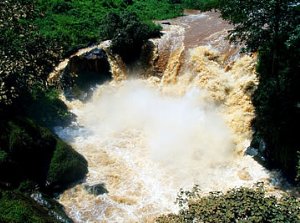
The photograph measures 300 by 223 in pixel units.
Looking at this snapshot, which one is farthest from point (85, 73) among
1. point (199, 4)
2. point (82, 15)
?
point (199, 4)

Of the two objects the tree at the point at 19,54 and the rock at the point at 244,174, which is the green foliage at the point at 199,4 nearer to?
the tree at the point at 19,54

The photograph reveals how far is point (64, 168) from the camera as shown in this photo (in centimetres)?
1844

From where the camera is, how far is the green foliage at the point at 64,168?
18234mm

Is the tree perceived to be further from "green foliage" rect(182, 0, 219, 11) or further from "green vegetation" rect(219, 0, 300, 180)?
"green foliage" rect(182, 0, 219, 11)

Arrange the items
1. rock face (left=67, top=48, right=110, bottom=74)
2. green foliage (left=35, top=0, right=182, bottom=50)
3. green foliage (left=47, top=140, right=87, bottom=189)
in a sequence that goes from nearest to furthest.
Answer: green foliage (left=47, top=140, right=87, bottom=189)
rock face (left=67, top=48, right=110, bottom=74)
green foliage (left=35, top=0, right=182, bottom=50)

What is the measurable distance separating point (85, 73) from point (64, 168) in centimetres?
965

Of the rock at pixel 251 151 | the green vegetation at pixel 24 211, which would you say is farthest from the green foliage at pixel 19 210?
the rock at pixel 251 151

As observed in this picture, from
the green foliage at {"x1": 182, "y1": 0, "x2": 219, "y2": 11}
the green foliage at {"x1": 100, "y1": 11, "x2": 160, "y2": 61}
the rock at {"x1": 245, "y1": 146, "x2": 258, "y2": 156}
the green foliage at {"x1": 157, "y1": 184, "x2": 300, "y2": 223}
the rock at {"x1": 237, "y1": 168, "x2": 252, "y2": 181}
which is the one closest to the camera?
the green foliage at {"x1": 157, "y1": 184, "x2": 300, "y2": 223}

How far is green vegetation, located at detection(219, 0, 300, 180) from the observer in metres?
16.5

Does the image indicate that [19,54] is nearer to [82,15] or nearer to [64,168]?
[64,168]

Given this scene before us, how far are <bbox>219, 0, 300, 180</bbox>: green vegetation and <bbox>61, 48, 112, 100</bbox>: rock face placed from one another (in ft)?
34.7

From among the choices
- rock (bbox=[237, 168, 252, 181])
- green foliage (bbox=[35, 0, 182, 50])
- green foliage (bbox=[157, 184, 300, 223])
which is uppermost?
green foliage (bbox=[35, 0, 182, 50])

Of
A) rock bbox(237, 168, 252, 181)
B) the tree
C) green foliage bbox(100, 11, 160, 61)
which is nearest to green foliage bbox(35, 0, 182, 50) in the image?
green foliage bbox(100, 11, 160, 61)

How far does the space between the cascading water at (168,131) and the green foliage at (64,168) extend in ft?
1.48
